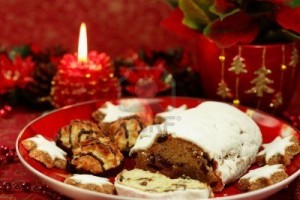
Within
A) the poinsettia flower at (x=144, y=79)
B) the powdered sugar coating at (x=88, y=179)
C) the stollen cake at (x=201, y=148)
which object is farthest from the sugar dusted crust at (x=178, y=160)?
the poinsettia flower at (x=144, y=79)

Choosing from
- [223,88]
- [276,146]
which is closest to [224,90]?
[223,88]

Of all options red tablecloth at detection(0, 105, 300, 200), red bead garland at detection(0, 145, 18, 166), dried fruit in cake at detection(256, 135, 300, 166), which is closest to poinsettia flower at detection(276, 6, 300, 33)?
dried fruit in cake at detection(256, 135, 300, 166)

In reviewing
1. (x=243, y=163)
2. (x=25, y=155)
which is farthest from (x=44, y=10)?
(x=243, y=163)

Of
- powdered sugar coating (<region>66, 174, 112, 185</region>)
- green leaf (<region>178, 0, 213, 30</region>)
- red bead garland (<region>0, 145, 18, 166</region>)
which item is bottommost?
red bead garland (<region>0, 145, 18, 166</region>)

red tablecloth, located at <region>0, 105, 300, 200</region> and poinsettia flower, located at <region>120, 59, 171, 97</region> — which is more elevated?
poinsettia flower, located at <region>120, 59, 171, 97</region>

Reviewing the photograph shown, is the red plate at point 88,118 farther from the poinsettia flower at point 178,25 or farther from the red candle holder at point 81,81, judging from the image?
Answer: the poinsettia flower at point 178,25

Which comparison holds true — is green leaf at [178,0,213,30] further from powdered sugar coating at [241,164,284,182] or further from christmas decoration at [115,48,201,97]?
powdered sugar coating at [241,164,284,182]

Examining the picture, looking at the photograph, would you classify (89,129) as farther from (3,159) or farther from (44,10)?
(44,10)
